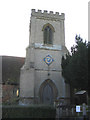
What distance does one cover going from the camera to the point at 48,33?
28812mm

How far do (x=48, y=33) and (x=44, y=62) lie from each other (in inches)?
210

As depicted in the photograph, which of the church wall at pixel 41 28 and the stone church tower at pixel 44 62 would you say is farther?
the church wall at pixel 41 28

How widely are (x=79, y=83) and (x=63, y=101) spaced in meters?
6.84

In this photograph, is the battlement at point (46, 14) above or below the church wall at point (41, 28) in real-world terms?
above

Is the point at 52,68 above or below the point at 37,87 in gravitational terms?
above

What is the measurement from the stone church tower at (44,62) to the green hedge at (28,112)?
637cm

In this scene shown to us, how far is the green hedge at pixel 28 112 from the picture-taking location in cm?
1755

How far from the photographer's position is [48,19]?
95.3 ft

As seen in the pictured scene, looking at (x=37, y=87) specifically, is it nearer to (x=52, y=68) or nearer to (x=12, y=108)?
(x=52, y=68)

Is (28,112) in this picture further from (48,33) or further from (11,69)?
(48,33)

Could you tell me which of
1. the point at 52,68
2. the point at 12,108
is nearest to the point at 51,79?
the point at 52,68

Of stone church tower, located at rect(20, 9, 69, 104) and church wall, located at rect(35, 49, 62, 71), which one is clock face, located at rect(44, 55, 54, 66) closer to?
stone church tower, located at rect(20, 9, 69, 104)

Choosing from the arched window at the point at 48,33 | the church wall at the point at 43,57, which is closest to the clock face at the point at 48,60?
the church wall at the point at 43,57

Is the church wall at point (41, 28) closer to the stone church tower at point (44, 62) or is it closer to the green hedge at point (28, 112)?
the stone church tower at point (44, 62)
